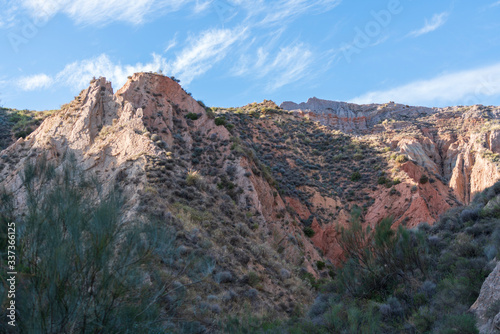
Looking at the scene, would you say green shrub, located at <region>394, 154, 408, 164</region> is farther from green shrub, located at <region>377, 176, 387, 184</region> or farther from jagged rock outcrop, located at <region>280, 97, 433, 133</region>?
jagged rock outcrop, located at <region>280, 97, 433, 133</region>

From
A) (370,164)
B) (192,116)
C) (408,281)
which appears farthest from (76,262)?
(370,164)

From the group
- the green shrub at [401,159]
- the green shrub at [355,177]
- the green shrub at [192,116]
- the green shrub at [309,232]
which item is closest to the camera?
the green shrub at [309,232]

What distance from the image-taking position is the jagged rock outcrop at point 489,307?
310 inches

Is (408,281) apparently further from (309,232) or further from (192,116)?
(192,116)

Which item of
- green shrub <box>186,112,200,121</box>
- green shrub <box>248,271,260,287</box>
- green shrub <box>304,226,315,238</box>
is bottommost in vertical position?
green shrub <box>248,271,260,287</box>

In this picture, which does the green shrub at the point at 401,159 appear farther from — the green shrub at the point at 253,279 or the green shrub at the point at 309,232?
the green shrub at the point at 253,279

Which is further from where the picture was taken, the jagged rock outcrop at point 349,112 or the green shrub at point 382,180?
the jagged rock outcrop at point 349,112

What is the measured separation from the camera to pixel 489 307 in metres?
8.75

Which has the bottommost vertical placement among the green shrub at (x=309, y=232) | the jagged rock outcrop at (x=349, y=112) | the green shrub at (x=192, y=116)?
the green shrub at (x=309, y=232)

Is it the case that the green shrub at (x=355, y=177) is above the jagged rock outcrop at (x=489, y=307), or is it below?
above

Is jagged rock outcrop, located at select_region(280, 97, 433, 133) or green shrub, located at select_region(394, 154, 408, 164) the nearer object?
green shrub, located at select_region(394, 154, 408, 164)

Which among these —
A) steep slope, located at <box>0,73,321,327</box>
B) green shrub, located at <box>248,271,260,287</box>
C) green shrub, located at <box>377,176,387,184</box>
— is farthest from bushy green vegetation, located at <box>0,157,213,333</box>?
green shrub, located at <box>377,176,387,184</box>

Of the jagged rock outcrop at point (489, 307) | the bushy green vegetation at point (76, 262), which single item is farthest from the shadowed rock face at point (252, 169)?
the jagged rock outcrop at point (489, 307)

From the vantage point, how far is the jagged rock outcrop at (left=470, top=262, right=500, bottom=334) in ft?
25.8
